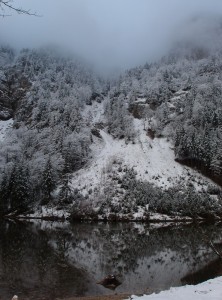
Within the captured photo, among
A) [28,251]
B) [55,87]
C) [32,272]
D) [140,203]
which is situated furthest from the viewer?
[55,87]

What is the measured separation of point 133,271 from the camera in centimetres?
3400

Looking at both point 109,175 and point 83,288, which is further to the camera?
point 109,175

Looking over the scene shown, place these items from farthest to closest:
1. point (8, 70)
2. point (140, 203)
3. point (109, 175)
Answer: point (8, 70), point (109, 175), point (140, 203)

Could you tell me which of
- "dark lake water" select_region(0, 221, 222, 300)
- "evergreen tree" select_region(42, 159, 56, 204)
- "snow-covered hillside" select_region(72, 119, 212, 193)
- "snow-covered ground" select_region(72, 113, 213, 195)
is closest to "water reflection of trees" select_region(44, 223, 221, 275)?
"dark lake water" select_region(0, 221, 222, 300)

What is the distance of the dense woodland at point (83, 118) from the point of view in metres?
91.9

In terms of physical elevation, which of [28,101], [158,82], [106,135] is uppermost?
[158,82]

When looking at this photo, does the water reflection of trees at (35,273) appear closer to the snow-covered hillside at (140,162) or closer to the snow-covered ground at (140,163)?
the snow-covered ground at (140,163)

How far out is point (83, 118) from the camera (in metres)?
147

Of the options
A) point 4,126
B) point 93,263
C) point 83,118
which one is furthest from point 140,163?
point 93,263

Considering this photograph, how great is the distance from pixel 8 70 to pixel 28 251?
17076cm

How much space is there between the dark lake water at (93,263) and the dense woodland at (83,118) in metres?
35.3

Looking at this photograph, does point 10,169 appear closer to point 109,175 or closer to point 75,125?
point 109,175

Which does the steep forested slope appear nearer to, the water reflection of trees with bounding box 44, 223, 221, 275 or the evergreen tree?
the evergreen tree

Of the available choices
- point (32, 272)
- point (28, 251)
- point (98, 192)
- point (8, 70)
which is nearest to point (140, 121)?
point (98, 192)
